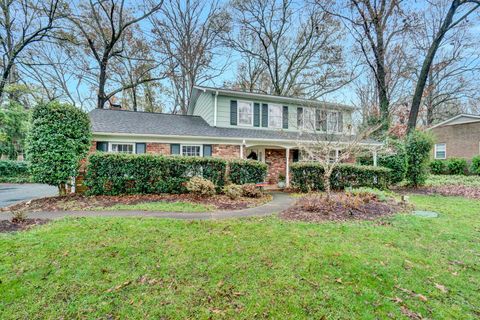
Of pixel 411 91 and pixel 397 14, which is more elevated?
pixel 397 14

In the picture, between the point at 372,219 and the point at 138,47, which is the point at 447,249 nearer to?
the point at 372,219

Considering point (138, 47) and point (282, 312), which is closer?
point (282, 312)

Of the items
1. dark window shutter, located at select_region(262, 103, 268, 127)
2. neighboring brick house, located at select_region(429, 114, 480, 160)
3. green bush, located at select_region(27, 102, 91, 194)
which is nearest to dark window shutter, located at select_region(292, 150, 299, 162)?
dark window shutter, located at select_region(262, 103, 268, 127)

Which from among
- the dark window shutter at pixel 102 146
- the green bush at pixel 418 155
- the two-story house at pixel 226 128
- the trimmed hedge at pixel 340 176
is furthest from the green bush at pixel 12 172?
the green bush at pixel 418 155

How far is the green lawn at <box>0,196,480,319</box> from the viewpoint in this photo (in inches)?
104

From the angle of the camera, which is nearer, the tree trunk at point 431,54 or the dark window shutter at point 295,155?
the tree trunk at point 431,54

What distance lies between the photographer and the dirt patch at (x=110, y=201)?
6.75 meters

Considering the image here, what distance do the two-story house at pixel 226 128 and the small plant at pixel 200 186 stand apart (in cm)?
323

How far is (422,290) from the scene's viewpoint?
3.04m

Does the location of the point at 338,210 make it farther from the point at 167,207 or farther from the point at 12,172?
the point at 12,172

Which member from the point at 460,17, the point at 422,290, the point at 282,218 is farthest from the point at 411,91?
the point at 422,290

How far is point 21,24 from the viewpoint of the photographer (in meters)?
15.6

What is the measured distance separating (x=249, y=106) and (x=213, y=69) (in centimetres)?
1018

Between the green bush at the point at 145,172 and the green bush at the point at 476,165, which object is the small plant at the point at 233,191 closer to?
the green bush at the point at 145,172
